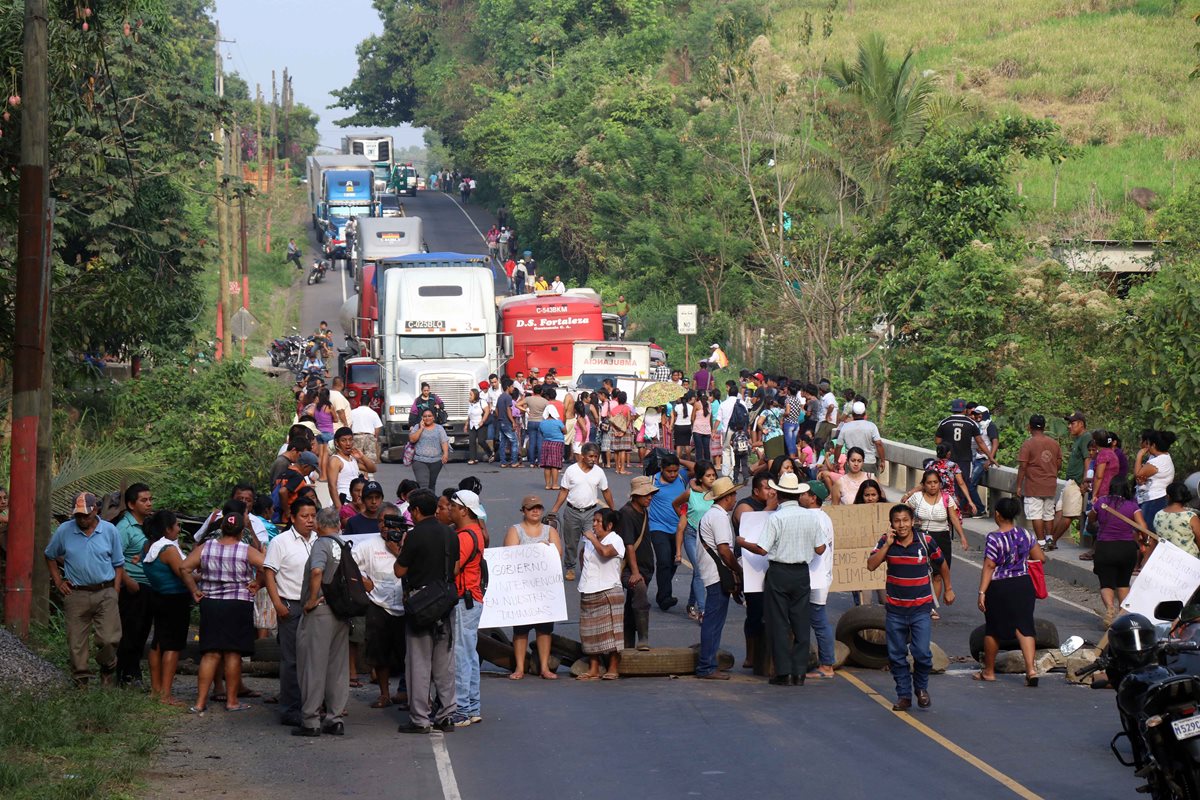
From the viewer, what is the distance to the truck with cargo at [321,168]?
75.5 metres

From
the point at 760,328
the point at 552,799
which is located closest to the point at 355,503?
the point at 552,799

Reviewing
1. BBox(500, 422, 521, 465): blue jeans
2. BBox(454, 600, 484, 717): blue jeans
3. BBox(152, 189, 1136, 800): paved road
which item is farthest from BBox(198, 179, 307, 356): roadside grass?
BBox(454, 600, 484, 717): blue jeans

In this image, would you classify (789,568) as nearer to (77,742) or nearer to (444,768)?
(444,768)

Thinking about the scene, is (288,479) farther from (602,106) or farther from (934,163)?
(602,106)

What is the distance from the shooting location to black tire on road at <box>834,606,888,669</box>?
14047 millimetres

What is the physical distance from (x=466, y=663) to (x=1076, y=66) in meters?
70.2

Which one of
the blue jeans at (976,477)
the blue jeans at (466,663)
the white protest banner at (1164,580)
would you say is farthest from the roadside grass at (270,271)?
the white protest banner at (1164,580)

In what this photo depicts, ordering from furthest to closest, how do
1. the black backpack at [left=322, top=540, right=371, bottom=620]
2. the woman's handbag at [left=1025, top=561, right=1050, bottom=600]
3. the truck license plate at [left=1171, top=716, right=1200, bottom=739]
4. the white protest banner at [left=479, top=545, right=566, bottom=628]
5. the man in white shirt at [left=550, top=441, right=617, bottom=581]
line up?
1. the man in white shirt at [left=550, top=441, right=617, bottom=581]
2. the white protest banner at [left=479, top=545, right=566, bottom=628]
3. the woman's handbag at [left=1025, top=561, right=1050, bottom=600]
4. the black backpack at [left=322, top=540, right=371, bottom=620]
5. the truck license plate at [left=1171, top=716, right=1200, bottom=739]

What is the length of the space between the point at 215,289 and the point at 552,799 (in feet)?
201

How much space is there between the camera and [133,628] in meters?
12.8

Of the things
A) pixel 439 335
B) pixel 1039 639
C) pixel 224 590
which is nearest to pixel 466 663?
pixel 224 590

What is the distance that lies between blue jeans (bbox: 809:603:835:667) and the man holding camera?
3.58 metres

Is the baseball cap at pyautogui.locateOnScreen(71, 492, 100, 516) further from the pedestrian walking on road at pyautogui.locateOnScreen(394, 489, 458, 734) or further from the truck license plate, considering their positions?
the truck license plate

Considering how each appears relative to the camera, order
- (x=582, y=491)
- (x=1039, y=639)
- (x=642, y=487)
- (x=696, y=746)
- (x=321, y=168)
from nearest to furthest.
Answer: (x=696, y=746) < (x=1039, y=639) < (x=642, y=487) < (x=582, y=491) < (x=321, y=168)
